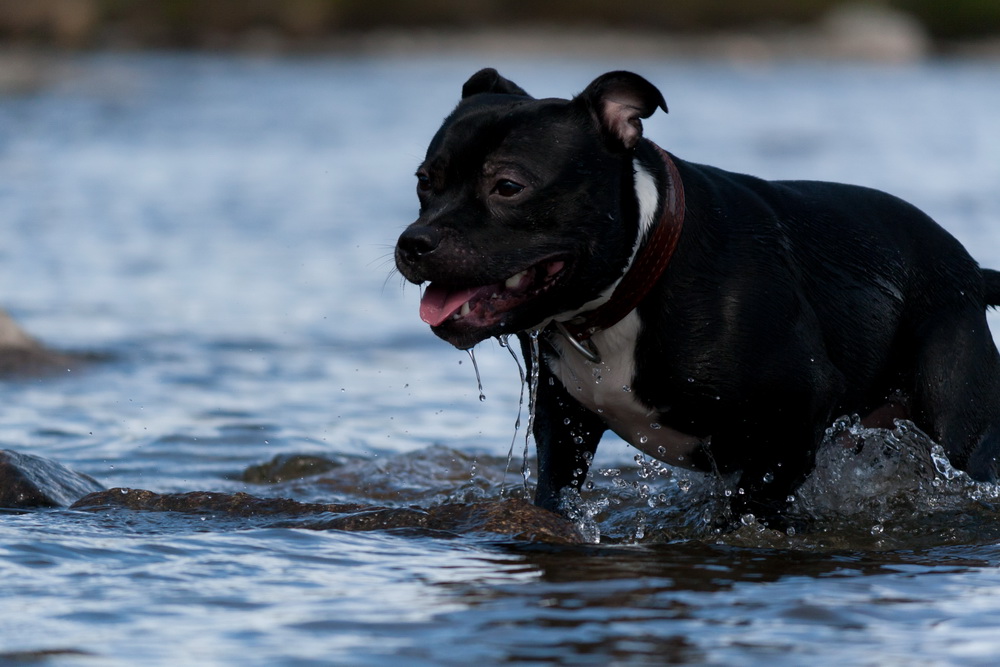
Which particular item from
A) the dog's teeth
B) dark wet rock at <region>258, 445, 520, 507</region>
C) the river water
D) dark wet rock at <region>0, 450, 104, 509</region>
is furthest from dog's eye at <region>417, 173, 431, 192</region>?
dark wet rock at <region>0, 450, 104, 509</region>

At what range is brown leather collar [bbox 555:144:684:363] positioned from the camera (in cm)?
437

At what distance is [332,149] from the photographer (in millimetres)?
20828

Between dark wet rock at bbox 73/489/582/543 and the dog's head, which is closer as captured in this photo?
the dog's head

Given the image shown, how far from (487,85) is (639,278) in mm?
982

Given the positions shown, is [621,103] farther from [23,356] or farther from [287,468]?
[23,356]

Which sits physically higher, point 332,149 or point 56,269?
point 332,149

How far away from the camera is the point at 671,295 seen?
14.6ft

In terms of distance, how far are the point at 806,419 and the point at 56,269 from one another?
8.34m

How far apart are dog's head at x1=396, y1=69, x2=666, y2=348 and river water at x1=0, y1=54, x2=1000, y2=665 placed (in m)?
0.82

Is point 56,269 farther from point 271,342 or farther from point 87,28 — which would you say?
point 87,28

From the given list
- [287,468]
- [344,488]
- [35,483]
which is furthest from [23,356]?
[35,483]

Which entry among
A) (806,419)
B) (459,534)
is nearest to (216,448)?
(459,534)

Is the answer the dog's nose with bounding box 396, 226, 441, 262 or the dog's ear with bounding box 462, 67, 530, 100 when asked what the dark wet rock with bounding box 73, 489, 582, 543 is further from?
the dog's ear with bounding box 462, 67, 530, 100

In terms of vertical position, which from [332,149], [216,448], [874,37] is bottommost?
[216,448]
